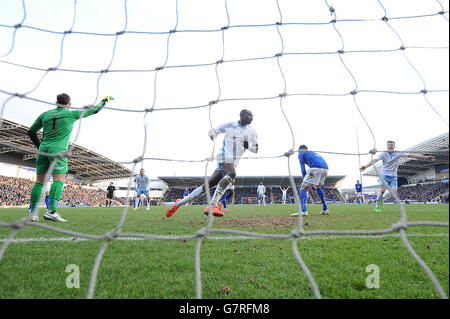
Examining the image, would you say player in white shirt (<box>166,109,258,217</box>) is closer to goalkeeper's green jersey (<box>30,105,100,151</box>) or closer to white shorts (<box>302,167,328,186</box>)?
goalkeeper's green jersey (<box>30,105,100,151</box>)

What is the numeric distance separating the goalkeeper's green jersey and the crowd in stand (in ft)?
78.2

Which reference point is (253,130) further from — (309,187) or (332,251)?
(309,187)

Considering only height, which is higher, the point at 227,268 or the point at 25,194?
the point at 25,194

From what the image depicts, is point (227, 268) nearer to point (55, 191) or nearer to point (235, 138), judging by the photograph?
point (235, 138)

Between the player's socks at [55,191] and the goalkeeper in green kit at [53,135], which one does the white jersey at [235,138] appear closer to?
the goalkeeper in green kit at [53,135]

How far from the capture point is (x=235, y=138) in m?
4.01

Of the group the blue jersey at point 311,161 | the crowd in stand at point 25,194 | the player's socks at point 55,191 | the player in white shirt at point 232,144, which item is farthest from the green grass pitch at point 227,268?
the crowd in stand at point 25,194

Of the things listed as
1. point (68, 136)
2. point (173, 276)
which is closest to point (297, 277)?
point (173, 276)

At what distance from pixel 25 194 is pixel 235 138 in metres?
28.3

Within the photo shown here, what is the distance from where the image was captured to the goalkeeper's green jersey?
139 inches

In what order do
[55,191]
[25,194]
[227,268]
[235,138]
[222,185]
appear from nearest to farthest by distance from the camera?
[227,268] < [55,191] < [235,138] < [222,185] < [25,194]

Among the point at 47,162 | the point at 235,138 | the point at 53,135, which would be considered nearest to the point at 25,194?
the point at 47,162

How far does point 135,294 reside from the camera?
4.43 feet
